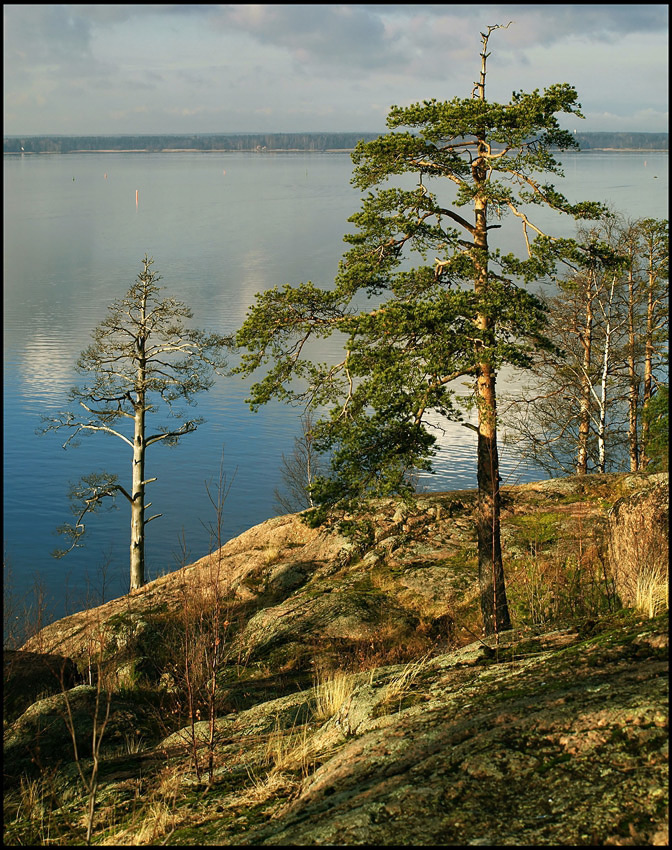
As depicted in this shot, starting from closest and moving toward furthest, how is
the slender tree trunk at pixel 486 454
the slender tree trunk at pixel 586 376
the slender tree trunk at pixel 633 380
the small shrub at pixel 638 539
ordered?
the small shrub at pixel 638 539
the slender tree trunk at pixel 486 454
the slender tree trunk at pixel 633 380
the slender tree trunk at pixel 586 376

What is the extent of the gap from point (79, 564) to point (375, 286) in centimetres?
3552

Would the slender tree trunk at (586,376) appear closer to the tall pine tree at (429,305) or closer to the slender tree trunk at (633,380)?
the slender tree trunk at (633,380)

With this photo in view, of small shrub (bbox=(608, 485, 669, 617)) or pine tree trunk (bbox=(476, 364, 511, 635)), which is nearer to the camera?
small shrub (bbox=(608, 485, 669, 617))

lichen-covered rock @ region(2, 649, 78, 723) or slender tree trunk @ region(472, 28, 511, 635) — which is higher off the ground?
slender tree trunk @ region(472, 28, 511, 635)

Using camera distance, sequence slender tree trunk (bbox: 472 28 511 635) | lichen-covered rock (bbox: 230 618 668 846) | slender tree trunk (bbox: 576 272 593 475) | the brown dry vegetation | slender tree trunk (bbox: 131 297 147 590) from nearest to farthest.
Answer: lichen-covered rock (bbox: 230 618 668 846)
the brown dry vegetation
slender tree trunk (bbox: 472 28 511 635)
slender tree trunk (bbox: 131 297 147 590)
slender tree trunk (bbox: 576 272 593 475)

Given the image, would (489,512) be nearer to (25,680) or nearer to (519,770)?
(25,680)

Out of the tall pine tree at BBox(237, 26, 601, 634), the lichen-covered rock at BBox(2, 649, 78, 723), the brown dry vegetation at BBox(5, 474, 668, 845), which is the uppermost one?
the tall pine tree at BBox(237, 26, 601, 634)

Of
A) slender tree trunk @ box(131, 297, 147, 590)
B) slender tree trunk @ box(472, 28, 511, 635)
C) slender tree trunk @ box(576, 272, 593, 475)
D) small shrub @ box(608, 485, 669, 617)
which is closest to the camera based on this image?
small shrub @ box(608, 485, 669, 617)

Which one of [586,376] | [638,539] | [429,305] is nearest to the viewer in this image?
[638,539]

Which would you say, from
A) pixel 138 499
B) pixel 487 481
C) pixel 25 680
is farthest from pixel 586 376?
pixel 25 680

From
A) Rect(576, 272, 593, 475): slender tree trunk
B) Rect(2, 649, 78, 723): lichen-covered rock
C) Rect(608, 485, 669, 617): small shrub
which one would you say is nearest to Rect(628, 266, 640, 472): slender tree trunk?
Rect(576, 272, 593, 475): slender tree trunk

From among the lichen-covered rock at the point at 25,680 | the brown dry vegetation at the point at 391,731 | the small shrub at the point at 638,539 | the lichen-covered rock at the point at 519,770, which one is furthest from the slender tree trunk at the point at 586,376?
the lichen-covered rock at the point at 519,770

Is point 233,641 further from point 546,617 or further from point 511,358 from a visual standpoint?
point 511,358

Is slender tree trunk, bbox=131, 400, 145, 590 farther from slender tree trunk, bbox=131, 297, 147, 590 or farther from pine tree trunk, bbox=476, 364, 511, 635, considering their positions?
pine tree trunk, bbox=476, 364, 511, 635
